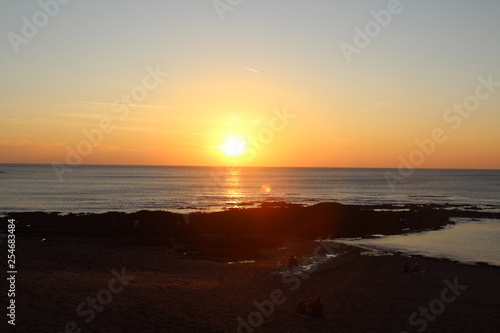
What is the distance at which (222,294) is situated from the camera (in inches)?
781

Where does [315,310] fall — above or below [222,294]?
below

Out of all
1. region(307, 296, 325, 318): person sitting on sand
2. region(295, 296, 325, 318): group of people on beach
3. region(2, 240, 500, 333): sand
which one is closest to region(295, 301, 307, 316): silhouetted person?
region(295, 296, 325, 318): group of people on beach

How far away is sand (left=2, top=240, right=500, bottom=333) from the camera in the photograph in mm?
15523

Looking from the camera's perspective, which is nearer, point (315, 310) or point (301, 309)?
point (315, 310)

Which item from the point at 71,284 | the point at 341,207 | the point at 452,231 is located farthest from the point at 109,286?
the point at 341,207

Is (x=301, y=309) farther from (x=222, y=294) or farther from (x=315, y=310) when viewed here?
(x=222, y=294)

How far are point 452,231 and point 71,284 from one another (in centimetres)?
4032

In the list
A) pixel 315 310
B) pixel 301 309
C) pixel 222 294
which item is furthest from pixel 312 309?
pixel 222 294

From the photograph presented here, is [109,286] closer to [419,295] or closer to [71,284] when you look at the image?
[71,284]

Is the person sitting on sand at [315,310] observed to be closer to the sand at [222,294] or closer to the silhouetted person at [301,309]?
the silhouetted person at [301,309]

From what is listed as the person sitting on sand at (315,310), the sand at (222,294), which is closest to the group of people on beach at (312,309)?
the person sitting on sand at (315,310)

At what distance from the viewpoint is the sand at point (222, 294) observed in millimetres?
15523

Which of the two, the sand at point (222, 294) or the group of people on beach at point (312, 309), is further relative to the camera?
the group of people on beach at point (312, 309)

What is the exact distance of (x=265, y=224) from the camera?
158 feet
